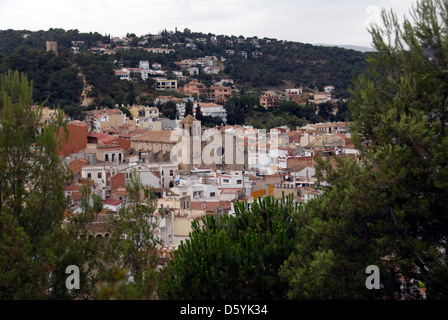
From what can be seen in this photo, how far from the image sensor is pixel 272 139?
3241 cm

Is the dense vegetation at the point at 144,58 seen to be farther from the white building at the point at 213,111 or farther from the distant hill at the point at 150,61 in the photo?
the white building at the point at 213,111

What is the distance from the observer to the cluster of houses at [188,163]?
16.9m

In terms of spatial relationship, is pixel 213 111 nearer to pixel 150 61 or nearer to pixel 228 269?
pixel 150 61

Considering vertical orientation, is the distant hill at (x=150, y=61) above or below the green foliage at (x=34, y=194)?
above

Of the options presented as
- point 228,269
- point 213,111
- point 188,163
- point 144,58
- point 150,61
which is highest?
point 144,58

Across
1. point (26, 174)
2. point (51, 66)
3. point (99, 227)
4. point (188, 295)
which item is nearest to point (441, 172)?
point (188, 295)

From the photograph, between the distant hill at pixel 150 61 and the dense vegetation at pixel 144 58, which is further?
the distant hill at pixel 150 61

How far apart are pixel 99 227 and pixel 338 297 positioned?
717cm

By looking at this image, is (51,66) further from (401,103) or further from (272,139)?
(401,103)

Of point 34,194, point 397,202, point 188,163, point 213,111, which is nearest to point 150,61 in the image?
point 213,111

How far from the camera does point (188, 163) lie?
28500mm

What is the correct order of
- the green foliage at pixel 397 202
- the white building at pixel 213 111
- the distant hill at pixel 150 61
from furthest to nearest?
the white building at pixel 213 111 → the distant hill at pixel 150 61 → the green foliage at pixel 397 202

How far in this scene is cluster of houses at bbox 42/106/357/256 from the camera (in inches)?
667

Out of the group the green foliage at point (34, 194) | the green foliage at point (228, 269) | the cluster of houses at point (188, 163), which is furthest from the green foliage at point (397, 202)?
the cluster of houses at point (188, 163)
